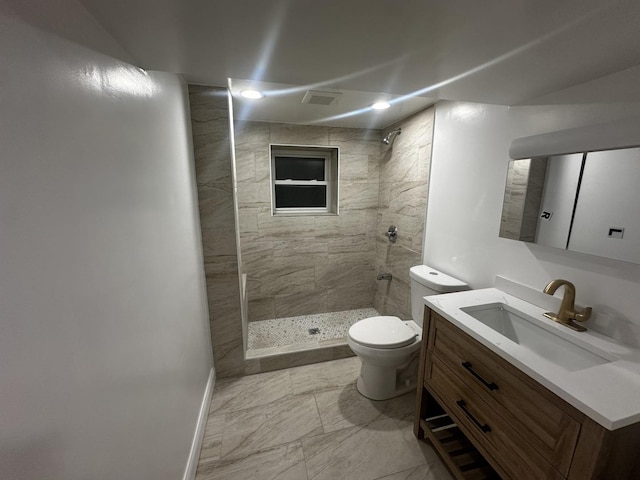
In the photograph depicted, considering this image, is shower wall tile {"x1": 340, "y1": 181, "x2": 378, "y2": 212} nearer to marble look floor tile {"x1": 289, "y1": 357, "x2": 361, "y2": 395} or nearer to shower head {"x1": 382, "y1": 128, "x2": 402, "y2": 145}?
shower head {"x1": 382, "y1": 128, "x2": 402, "y2": 145}

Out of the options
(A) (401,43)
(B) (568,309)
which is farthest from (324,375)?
(A) (401,43)

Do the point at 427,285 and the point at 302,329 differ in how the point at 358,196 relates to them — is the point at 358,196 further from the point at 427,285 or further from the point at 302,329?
the point at 302,329

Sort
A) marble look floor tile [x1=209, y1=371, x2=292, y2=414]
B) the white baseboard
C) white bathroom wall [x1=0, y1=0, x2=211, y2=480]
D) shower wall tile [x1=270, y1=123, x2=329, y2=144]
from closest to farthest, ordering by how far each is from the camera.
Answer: white bathroom wall [x1=0, y1=0, x2=211, y2=480] → the white baseboard → marble look floor tile [x1=209, y1=371, x2=292, y2=414] → shower wall tile [x1=270, y1=123, x2=329, y2=144]

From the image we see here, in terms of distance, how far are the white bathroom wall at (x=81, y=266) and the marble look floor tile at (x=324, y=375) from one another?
3.34 feet

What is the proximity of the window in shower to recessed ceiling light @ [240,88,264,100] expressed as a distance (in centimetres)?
86

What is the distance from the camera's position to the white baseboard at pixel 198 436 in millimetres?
1308

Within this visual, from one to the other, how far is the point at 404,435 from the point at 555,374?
1.08 metres

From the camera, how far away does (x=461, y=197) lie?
5.90ft

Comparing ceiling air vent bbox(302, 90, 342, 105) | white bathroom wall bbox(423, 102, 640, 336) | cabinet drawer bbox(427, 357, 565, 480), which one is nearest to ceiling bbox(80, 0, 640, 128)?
white bathroom wall bbox(423, 102, 640, 336)

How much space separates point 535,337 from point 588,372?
38cm

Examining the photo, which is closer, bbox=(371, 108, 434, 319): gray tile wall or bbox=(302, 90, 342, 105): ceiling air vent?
bbox=(302, 90, 342, 105): ceiling air vent

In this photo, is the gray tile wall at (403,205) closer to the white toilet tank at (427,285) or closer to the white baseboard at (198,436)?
the white toilet tank at (427,285)

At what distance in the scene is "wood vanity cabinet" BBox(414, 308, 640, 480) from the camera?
2.49 ft

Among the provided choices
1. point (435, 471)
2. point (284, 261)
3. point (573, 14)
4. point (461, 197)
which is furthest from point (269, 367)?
point (573, 14)
